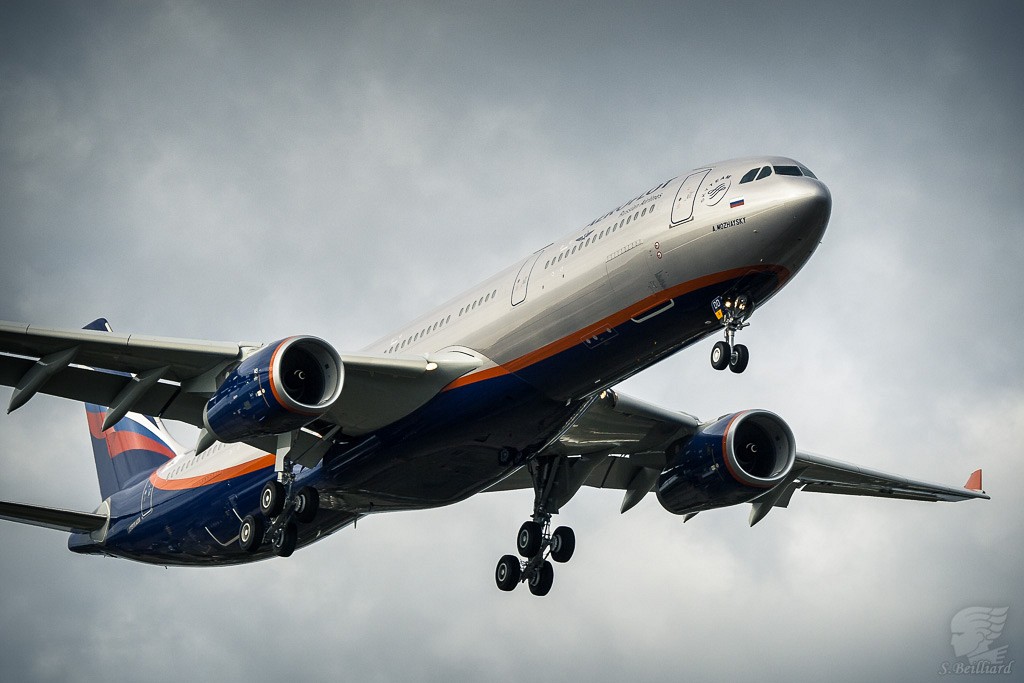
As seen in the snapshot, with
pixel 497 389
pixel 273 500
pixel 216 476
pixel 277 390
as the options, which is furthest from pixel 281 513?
pixel 497 389

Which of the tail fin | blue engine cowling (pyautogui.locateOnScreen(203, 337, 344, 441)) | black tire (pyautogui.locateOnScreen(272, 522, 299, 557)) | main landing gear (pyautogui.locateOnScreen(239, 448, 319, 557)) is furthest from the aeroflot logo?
the tail fin

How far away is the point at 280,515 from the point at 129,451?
477 inches

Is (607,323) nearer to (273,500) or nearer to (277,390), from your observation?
(277,390)

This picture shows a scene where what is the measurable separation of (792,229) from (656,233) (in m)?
2.51

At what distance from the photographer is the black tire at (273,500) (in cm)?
2650

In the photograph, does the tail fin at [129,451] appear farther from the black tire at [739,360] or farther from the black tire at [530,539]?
the black tire at [739,360]

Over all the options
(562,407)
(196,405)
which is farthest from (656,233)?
(196,405)

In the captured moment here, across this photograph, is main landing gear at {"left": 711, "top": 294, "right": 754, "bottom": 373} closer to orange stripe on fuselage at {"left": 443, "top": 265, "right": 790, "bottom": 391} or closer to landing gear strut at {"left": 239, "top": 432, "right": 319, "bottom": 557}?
orange stripe on fuselage at {"left": 443, "top": 265, "right": 790, "bottom": 391}

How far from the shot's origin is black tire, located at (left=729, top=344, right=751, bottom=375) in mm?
22688

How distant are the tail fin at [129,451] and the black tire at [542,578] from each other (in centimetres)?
1205

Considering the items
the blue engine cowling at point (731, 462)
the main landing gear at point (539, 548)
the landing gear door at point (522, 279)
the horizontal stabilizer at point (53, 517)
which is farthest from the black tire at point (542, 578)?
the horizontal stabilizer at point (53, 517)

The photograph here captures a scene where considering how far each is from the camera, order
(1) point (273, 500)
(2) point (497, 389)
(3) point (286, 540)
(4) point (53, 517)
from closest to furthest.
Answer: (2) point (497, 389), (1) point (273, 500), (3) point (286, 540), (4) point (53, 517)

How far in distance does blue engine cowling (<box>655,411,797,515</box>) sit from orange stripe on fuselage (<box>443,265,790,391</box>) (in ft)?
25.4

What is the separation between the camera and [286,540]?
1069 inches
